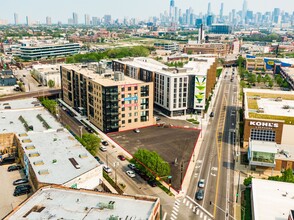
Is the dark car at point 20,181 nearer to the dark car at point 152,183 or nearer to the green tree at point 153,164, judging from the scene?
the green tree at point 153,164

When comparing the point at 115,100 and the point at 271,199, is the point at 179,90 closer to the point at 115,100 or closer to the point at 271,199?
the point at 115,100

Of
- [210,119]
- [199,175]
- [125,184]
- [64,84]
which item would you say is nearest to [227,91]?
[210,119]

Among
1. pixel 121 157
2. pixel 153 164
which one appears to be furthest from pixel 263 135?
pixel 121 157

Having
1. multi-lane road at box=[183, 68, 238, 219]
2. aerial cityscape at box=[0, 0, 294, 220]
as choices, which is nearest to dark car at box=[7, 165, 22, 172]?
aerial cityscape at box=[0, 0, 294, 220]

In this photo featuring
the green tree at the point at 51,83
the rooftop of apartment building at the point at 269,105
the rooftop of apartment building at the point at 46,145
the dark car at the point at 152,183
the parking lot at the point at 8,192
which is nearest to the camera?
the parking lot at the point at 8,192

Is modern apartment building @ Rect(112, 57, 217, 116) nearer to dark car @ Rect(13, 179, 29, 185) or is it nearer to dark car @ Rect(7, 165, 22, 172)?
dark car @ Rect(7, 165, 22, 172)

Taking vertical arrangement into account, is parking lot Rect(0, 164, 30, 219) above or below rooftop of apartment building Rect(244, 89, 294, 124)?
below

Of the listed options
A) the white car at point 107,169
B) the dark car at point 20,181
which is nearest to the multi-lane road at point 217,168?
the white car at point 107,169
